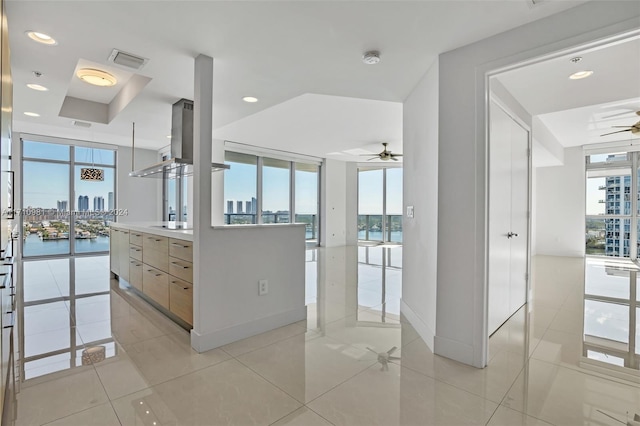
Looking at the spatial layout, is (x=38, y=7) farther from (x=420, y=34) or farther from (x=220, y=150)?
(x=220, y=150)

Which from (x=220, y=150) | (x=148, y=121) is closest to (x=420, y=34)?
(x=148, y=121)

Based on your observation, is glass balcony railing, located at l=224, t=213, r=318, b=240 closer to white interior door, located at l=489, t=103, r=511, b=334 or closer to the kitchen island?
the kitchen island

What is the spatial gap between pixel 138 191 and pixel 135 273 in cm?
487

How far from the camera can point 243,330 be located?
285 cm

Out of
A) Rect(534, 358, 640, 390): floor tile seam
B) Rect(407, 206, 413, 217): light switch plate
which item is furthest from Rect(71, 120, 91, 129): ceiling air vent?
Rect(534, 358, 640, 390): floor tile seam

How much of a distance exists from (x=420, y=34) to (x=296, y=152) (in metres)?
6.45

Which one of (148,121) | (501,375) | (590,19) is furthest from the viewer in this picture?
(148,121)

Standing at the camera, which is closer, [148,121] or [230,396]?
[230,396]

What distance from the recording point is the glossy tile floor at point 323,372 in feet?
5.91

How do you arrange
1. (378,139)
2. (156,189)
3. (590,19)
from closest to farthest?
1. (590,19)
2. (378,139)
3. (156,189)

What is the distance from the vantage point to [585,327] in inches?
127

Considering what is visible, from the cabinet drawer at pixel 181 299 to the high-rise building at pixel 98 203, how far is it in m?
6.08

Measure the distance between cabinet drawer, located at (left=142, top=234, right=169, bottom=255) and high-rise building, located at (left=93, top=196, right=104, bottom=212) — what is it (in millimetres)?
5108

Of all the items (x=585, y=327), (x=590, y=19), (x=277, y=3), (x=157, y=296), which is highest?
(x=277, y=3)
